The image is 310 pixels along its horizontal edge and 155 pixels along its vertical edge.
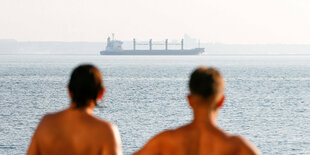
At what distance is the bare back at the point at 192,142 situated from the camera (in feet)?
9.37

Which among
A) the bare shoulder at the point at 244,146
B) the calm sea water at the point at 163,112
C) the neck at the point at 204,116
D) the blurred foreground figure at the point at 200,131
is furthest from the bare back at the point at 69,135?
the calm sea water at the point at 163,112

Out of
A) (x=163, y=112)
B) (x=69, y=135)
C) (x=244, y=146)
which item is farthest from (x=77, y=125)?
(x=163, y=112)

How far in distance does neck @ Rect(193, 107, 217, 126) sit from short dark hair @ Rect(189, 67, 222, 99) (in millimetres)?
86

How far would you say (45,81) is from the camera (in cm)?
9300

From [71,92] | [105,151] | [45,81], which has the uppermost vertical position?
[71,92]

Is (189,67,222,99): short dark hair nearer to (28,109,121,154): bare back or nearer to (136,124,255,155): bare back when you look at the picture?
(136,124,255,155): bare back

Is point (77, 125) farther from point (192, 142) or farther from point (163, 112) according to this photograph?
point (163, 112)

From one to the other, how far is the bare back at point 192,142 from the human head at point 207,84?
124mm

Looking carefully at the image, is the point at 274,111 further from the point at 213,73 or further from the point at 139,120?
the point at 213,73

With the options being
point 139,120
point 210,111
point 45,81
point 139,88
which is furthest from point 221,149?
point 45,81

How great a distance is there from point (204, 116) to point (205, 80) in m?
0.16

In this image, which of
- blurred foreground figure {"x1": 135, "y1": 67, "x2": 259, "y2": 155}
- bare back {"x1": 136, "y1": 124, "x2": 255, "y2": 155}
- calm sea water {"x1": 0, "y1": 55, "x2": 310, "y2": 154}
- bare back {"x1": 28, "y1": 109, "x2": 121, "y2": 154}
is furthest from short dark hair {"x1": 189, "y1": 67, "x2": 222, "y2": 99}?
calm sea water {"x1": 0, "y1": 55, "x2": 310, "y2": 154}

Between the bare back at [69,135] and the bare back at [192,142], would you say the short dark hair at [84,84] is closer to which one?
the bare back at [69,135]

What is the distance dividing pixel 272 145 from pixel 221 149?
34963 mm
